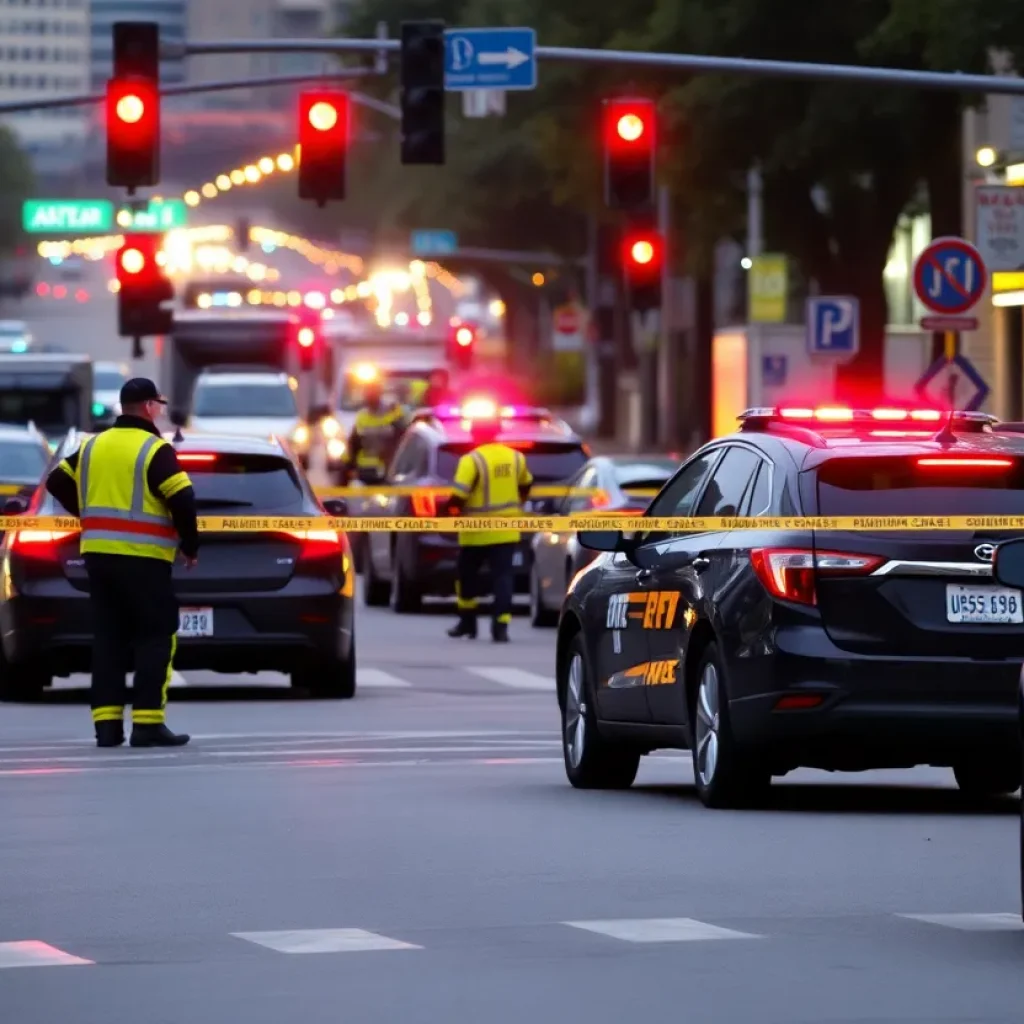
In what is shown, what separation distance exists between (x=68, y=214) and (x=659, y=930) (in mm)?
74171

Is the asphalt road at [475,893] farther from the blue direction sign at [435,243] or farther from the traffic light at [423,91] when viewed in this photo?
the blue direction sign at [435,243]

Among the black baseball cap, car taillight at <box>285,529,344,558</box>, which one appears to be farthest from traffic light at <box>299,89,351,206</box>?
the black baseball cap

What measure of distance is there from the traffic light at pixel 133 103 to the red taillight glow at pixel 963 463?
1766cm

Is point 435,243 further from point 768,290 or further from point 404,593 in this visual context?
point 404,593

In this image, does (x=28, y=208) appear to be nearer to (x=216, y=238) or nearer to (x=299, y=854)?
(x=299, y=854)

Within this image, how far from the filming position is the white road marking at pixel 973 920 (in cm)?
976

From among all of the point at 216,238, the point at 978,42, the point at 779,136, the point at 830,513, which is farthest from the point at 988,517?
the point at 216,238

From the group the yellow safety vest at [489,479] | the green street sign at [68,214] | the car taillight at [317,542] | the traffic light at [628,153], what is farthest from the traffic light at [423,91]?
the green street sign at [68,214]

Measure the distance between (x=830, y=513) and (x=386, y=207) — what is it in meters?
80.7

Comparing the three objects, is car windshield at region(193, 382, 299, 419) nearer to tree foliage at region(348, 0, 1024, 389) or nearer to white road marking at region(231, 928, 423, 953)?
tree foliage at region(348, 0, 1024, 389)

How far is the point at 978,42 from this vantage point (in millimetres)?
34688

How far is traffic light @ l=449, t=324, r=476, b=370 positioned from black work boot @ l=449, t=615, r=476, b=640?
6202 cm

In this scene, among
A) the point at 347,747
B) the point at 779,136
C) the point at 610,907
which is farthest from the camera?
the point at 779,136

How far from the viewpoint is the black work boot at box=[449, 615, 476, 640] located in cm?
2689
